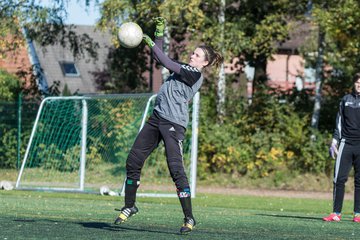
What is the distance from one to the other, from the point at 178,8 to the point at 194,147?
4072 millimetres

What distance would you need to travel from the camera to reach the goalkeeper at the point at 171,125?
9.46 m

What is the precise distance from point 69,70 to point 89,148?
32804 mm

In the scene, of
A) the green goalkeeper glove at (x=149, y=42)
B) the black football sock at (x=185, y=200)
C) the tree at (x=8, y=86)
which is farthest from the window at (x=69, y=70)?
the black football sock at (x=185, y=200)

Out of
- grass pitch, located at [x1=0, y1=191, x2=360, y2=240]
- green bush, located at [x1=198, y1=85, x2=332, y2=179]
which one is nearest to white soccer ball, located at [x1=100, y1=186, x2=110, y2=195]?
grass pitch, located at [x1=0, y1=191, x2=360, y2=240]

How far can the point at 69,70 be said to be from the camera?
5303cm

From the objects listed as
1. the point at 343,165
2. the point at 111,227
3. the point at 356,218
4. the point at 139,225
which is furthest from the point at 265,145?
the point at 111,227

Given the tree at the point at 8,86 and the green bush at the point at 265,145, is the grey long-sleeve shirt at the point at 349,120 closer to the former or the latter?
the green bush at the point at 265,145

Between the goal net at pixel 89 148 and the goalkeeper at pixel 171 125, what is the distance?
10.0 m

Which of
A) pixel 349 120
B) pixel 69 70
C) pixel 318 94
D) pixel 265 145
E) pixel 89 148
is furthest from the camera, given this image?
pixel 69 70

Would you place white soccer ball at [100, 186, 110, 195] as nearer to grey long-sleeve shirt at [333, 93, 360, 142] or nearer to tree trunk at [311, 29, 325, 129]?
grey long-sleeve shirt at [333, 93, 360, 142]

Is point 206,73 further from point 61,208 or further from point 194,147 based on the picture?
point 61,208

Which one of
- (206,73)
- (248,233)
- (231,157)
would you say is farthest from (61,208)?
(206,73)

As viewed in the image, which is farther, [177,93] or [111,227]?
[111,227]

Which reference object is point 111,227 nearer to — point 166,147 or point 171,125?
point 166,147
